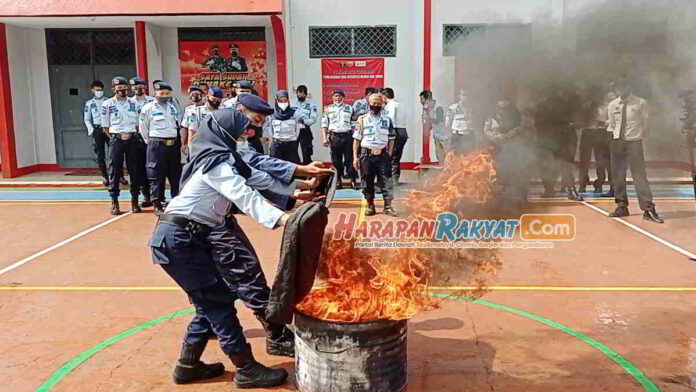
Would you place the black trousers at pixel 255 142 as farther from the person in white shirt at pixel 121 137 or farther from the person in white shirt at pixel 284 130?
the person in white shirt at pixel 121 137

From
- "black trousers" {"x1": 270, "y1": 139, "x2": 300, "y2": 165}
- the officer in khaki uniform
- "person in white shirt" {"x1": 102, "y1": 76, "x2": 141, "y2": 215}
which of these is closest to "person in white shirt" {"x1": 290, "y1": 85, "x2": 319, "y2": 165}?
"black trousers" {"x1": 270, "y1": 139, "x2": 300, "y2": 165}

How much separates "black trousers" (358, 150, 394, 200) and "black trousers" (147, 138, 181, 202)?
3.11m

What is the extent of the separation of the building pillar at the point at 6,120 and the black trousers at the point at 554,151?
39.7 ft

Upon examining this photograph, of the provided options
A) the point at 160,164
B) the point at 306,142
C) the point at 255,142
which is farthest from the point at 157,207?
the point at 306,142

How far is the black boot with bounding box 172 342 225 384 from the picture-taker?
4.25m

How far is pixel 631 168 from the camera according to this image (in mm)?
9047

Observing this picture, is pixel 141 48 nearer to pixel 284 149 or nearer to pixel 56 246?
pixel 284 149

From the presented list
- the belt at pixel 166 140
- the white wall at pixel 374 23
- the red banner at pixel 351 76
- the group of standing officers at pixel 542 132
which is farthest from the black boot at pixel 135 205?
the group of standing officers at pixel 542 132

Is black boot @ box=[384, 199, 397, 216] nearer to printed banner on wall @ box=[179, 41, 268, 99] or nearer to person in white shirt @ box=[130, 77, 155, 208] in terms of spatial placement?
person in white shirt @ box=[130, 77, 155, 208]

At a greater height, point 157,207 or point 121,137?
point 121,137

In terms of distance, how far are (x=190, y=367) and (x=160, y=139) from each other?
6.23m

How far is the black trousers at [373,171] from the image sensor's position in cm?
966

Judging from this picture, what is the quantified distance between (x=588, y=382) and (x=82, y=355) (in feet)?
12.3

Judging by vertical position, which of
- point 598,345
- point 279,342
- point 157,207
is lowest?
point 598,345
